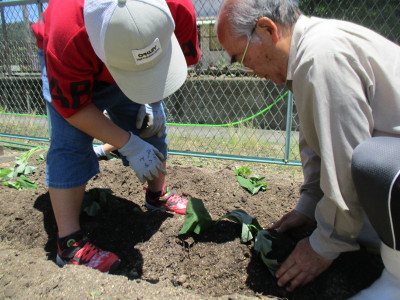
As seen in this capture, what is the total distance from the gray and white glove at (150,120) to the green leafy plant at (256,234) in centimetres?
57

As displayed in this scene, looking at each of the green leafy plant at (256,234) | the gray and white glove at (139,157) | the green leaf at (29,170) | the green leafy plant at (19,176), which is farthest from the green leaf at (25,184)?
the green leafy plant at (256,234)

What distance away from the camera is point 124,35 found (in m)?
1.23

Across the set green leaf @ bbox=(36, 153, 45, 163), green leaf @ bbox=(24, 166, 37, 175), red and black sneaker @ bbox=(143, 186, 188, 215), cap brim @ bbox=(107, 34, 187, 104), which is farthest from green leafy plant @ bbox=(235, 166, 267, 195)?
green leaf @ bbox=(36, 153, 45, 163)

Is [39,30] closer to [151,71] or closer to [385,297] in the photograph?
[151,71]

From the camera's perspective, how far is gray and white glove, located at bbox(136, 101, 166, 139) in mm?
2066

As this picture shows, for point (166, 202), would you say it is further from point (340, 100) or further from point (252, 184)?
point (340, 100)

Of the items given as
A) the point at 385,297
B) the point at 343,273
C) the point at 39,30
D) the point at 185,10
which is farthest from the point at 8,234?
the point at 385,297

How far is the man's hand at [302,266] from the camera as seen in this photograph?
129 cm

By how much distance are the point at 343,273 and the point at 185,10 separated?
1.42 m

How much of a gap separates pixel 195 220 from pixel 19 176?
72.9 inches

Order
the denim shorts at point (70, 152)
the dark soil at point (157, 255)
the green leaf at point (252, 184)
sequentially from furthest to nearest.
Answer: the green leaf at point (252, 184) → the denim shorts at point (70, 152) → the dark soil at point (157, 255)

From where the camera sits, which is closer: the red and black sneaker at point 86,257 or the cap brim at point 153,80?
the cap brim at point 153,80

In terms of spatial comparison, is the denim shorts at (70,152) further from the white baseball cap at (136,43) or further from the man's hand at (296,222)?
the man's hand at (296,222)

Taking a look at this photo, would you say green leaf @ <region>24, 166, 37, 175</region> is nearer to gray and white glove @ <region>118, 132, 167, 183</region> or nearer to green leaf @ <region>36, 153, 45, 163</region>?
green leaf @ <region>36, 153, 45, 163</region>
